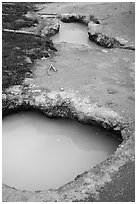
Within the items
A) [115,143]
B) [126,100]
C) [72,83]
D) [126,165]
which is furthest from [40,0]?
[126,165]

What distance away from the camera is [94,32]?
2508 cm

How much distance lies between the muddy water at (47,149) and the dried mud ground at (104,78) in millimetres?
1201

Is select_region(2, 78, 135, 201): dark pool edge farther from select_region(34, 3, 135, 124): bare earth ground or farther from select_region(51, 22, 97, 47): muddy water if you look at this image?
select_region(51, 22, 97, 47): muddy water

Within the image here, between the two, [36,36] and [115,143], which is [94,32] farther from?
[115,143]

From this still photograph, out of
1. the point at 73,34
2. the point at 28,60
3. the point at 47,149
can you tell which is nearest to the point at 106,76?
the point at 28,60

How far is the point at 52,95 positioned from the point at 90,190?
660cm

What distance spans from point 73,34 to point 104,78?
883cm

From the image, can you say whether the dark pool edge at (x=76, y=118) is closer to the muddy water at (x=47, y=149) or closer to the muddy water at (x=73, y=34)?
the muddy water at (x=47, y=149)

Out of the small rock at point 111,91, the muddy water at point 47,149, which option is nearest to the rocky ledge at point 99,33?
the small rock at point 111,91

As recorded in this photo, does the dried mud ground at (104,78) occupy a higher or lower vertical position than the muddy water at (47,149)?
higher

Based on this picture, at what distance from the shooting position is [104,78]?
19.0 metres

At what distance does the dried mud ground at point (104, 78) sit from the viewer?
39.9 feet

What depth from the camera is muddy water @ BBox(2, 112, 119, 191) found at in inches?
529

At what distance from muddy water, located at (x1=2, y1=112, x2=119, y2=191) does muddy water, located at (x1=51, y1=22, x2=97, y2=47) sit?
1024 centimetres
